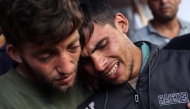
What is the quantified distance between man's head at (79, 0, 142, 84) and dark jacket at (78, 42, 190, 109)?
0.09 m

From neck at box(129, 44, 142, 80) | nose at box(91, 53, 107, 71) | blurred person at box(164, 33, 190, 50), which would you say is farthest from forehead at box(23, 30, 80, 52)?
blurred person at box(164, 33, 190, 50)

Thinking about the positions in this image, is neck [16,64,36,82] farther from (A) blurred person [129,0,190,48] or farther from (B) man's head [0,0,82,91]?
(A) blurred person [129,0,190,48]

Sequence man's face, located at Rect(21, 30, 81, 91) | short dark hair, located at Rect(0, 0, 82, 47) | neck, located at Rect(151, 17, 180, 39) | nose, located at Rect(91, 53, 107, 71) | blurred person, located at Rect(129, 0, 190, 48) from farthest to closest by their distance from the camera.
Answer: neck, located at Rect(151, 17, 180, 39)
blurred person, located at Rect(129, 0, 190, 48)
nose, located at Rect(91, 53, 107, 71)
man's face, located at Rect(21, 30, 81, 91)
short dark hair, located at Rect(0, 0, 82, 47)

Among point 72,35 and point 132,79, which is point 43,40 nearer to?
point 72,35

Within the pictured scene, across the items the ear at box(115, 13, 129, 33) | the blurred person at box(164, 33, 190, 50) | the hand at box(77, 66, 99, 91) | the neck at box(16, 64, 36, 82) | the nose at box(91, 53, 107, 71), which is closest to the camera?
the neck at box(16, 64, 36, 82)

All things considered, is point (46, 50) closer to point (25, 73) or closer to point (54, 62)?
point (54, 62)

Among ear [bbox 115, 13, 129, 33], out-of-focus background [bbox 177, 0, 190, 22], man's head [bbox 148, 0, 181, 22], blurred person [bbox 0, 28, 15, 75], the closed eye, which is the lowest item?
out-of-focus background [bbox 177, 0, 190, 22]

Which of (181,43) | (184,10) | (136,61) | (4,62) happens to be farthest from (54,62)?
(184,10)

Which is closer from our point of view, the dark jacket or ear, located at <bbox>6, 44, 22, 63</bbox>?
ear, located at <bbox>6, 44, 22, 63</bbox>

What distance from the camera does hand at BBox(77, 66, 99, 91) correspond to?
7.14ft

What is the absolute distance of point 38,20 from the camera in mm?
1610

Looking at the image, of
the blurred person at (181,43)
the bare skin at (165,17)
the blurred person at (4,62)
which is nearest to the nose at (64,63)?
the blurred person at (4,62)

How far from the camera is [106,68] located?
203cm

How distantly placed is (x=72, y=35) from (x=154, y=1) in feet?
8.65
